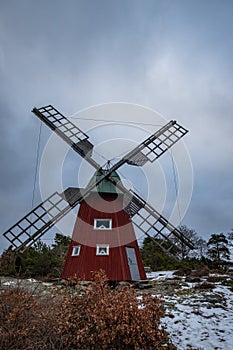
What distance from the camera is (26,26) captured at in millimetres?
9844

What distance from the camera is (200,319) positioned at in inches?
306

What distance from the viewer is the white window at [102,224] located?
1249cm

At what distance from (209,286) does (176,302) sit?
3.03m

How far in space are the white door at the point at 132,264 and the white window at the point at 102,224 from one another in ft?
4.30

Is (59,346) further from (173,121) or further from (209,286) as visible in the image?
(173,121)

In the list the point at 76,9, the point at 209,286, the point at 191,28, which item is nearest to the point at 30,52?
the point at 76,9

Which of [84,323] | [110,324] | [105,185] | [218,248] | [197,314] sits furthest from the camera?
[218,248]

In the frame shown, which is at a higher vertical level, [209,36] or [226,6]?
[209,36]

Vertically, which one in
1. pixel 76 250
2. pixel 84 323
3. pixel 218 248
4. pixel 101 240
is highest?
pixel 218 248

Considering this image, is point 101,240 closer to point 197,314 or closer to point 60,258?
point 197,314

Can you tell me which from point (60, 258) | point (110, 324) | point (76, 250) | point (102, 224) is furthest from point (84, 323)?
point (60, 258)

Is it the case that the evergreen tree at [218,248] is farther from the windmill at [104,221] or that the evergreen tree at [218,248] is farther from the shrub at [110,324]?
the shrub at [110,324]

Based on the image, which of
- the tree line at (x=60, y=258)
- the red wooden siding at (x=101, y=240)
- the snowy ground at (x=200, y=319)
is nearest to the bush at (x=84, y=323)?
the snowy ground at (x=200, y=319)

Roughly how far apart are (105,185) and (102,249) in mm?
2866
